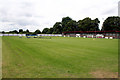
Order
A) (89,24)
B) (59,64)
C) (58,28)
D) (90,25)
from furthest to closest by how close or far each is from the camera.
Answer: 1. (58,28)
2. (89,24)
3. (90,25)
4. (59,64)

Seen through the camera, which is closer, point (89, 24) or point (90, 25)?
point (90, 25)

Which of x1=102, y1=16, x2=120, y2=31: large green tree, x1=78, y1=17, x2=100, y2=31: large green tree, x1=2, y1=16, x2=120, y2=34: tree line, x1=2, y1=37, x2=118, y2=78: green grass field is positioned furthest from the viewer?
x1=78, y1=17, x2=100, y2=31: large green tree

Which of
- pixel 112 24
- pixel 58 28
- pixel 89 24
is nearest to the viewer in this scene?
pixel 112 24

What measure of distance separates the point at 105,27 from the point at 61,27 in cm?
4926

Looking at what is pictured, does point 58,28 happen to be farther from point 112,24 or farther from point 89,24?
point 112,24

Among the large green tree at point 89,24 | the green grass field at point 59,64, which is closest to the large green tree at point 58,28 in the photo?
the large green tree at point 89,24

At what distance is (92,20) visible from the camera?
80.2 metres

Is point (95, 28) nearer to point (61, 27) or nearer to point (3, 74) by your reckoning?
point (61, 27)

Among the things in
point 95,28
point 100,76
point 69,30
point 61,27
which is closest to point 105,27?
point 95,28

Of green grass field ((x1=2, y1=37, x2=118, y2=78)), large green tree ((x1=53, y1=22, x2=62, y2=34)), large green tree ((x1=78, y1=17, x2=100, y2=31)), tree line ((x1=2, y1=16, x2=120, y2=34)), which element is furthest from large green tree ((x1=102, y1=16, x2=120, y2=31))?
green grass field ((x1=2, y1=37, x2=118, y2=78))

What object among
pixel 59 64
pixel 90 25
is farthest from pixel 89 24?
pixel 59 64

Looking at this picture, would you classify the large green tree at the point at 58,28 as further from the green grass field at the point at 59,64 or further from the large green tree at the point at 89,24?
the green grass field at the point at 59,64

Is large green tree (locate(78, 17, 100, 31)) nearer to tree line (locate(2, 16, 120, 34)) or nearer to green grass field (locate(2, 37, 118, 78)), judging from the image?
tree line (locate(2, 16, 120, 34))

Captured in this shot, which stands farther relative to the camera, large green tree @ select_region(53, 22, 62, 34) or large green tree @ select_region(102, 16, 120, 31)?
large green tree @ select_region(53, 22, 62, 34)
